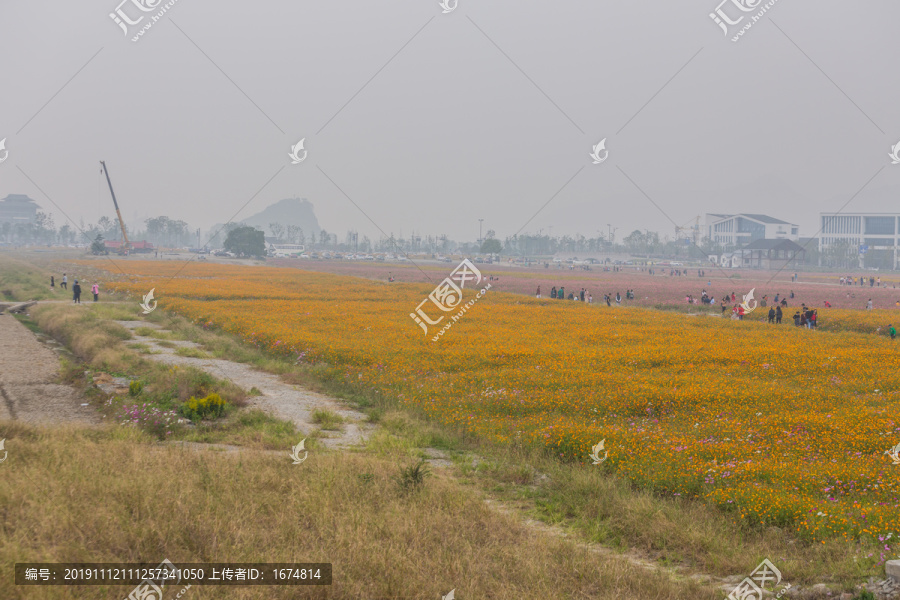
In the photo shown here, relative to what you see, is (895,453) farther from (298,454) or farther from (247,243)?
(247,243)

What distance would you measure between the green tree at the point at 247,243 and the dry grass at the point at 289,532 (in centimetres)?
17015

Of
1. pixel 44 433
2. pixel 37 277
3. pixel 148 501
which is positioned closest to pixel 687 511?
pixel 148 501

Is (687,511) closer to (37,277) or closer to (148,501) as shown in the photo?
(148,501)

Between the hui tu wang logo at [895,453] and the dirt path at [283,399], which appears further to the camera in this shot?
the dirt path at [283,399]

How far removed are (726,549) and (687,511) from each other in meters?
1.45

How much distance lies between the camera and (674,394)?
724 inches

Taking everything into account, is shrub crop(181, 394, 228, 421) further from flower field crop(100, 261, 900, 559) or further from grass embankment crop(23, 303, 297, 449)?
flower field crop(100, 261, 900, 559)

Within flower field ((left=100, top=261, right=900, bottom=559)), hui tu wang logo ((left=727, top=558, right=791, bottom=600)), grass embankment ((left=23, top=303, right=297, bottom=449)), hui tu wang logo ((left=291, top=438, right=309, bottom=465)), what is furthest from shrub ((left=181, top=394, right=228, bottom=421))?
hui tu wang logo ((left=727, top=558, right=791, bottom=600))

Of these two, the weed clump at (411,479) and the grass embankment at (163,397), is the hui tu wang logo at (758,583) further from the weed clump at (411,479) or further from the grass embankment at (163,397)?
the grass embankment at (163,397)

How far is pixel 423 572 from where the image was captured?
25.7 ft

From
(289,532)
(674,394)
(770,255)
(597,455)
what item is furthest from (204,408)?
(770,255)

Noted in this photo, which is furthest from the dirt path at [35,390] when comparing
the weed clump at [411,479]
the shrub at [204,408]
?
the weed clump at [411,479]

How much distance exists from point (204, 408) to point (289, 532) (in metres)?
9.11

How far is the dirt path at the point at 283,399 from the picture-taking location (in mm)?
15734
